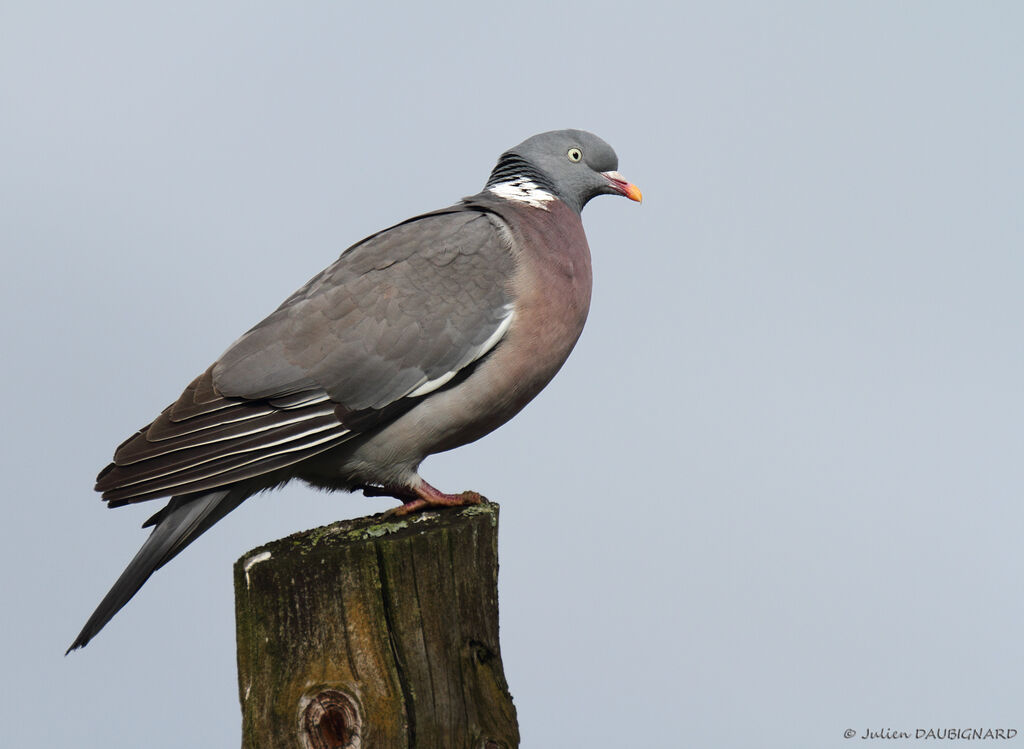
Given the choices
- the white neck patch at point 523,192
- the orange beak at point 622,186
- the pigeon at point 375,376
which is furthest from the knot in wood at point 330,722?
the orange beak at point 622,186

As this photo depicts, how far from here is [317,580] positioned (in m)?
3.80

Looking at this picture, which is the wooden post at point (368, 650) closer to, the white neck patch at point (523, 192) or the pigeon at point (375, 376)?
the pigeon at point (375, 376)

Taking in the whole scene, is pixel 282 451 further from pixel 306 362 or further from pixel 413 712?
pixel 413 712

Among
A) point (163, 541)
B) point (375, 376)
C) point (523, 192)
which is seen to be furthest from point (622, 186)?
point (163, 541)

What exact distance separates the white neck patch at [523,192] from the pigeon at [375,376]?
0.96 feet

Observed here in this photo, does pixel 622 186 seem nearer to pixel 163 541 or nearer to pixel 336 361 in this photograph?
pixel 336 361

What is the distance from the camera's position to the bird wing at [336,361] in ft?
15.6

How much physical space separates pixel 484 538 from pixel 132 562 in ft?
4.88

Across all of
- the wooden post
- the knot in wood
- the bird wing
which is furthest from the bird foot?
the knot in wood

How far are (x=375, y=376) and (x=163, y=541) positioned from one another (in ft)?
3.65

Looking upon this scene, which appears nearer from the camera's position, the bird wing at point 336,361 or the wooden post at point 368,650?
the wooden post at point 368,650

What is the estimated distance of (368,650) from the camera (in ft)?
12.2

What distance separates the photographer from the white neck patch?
5.97 m

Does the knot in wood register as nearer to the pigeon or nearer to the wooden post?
the wooden post
